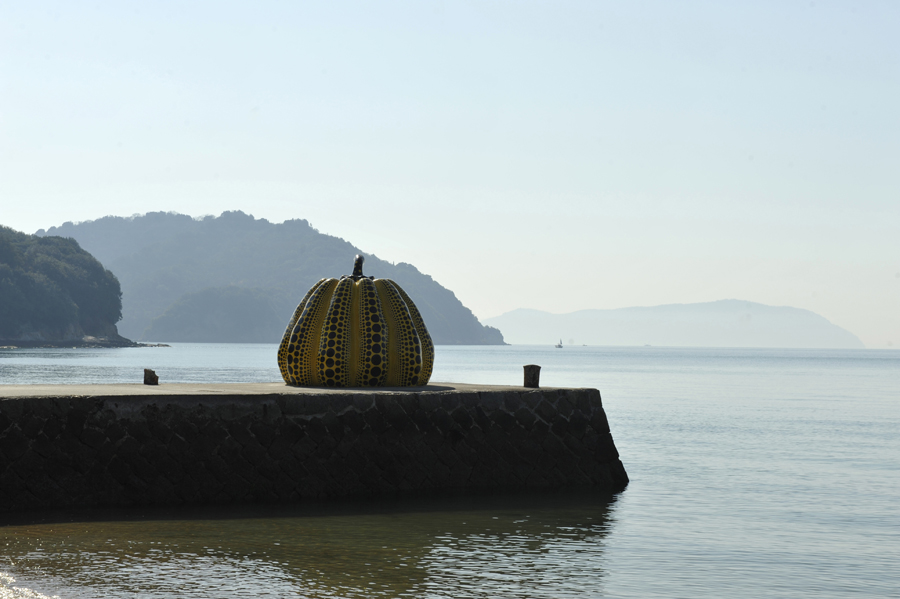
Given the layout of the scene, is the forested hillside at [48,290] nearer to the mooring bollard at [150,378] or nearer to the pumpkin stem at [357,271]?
the pumpkin stem at [357,271]

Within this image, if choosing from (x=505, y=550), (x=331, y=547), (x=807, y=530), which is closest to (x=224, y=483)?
(x=331, y=547)

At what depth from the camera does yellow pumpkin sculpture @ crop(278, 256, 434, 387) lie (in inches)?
739

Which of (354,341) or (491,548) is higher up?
(354,341)

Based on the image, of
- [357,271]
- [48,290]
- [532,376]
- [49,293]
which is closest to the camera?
[532,376]

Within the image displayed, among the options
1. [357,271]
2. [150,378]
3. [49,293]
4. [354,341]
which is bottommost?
[150,378]

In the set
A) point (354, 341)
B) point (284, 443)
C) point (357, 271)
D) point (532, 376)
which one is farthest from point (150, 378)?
point (532, 376)

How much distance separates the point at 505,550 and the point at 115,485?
601 cm

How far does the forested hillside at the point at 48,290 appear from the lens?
17025 centimetres

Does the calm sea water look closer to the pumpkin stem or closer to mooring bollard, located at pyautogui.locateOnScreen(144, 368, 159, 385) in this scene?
mooring bollard, located at pyautogui.locateOnScreen(144, 368, 159, 385)

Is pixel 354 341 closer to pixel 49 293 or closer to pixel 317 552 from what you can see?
pixel 317 552

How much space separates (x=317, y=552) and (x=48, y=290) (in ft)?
581

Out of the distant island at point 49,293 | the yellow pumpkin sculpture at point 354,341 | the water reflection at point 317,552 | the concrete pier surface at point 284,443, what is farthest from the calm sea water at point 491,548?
the distant island at point 49,293

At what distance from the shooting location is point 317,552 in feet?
40.7

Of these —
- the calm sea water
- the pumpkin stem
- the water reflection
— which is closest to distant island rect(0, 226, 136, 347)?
the pumpkin stem
